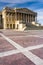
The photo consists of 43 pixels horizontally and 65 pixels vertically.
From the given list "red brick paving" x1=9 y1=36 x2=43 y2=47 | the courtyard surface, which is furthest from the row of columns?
the courtyard surface

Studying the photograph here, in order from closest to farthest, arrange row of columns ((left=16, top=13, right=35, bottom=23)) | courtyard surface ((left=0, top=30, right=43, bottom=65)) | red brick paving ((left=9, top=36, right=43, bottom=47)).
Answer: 1. courtyard surface ((left=0, top=30, right=43, bottom=65))
2. red brick paving ((left=9, top=36, right=43, bottom=47))
3. row of columns ((left=16, top=13, right=35, bottom=23))

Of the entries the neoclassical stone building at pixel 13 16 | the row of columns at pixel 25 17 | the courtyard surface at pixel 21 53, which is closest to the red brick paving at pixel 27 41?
→ the courtyard surface at pixel 21 53

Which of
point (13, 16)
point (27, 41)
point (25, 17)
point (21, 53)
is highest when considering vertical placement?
point (13, 16)

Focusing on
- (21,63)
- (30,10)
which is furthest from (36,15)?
(21,63)

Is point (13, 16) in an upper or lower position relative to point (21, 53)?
upper

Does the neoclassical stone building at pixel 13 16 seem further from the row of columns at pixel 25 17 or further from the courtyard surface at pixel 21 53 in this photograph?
the courtyard surface at pixel 21 53

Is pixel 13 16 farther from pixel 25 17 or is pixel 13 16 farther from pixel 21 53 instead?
pixel 21 53

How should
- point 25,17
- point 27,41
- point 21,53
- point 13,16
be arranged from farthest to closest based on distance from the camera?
1. point 25,17
2. point 13,16
3. point 27,41
4. point 21,53

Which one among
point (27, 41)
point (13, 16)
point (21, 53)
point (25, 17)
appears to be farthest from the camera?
point (25, 17)

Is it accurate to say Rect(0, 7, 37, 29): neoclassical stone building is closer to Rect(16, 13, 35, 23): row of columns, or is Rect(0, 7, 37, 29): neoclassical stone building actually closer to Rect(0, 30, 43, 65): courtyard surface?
Rect(16, 13, 35, 23): row of columns

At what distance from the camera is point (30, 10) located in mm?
41594

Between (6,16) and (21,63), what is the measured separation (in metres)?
32.4

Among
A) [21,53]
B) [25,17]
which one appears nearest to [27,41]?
[21,53]

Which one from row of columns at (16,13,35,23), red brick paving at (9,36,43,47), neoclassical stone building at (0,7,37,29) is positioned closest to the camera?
red brick paving at (9,36,43,47)
